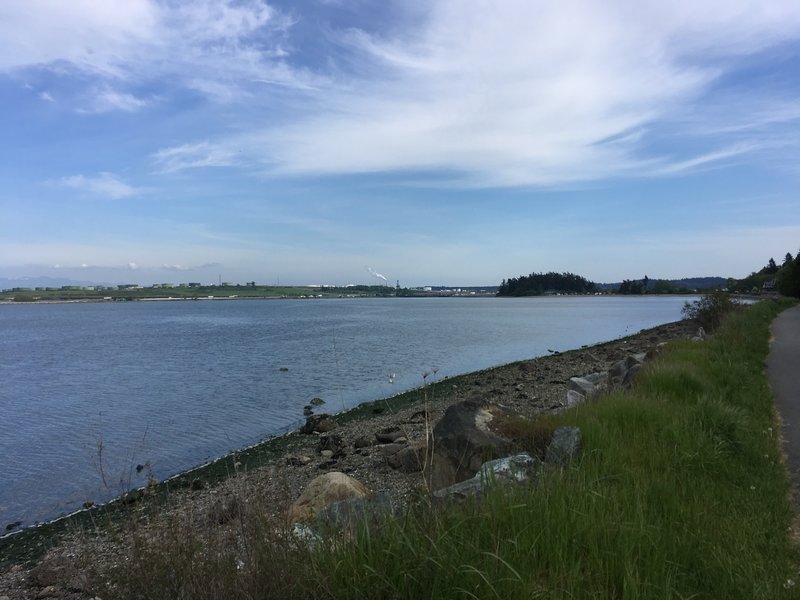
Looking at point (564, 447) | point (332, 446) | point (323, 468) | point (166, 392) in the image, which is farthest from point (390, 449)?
point (166, 392)

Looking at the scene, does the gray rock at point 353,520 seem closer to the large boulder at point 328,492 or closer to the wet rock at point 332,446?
the large boulder at point 328,492

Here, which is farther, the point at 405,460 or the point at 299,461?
the point at 299,461

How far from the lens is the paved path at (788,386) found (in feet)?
24.6

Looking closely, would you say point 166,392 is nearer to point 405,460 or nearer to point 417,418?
point 417,418

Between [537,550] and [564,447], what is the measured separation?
2653 millimetres

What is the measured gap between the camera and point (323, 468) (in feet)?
39.5

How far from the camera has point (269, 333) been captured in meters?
57.7

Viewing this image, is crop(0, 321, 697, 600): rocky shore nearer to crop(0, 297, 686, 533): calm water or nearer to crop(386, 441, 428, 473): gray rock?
crop(386, 441, 428, 473): gray rock

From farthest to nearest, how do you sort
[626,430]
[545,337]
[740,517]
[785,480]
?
[545,337]
[626,430]
[785,480]
[740,517]

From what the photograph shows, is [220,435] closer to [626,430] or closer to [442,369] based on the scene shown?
[626,430]

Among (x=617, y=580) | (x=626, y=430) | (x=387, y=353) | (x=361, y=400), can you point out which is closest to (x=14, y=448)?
(x=361, y=400)

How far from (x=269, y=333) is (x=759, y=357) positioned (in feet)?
157

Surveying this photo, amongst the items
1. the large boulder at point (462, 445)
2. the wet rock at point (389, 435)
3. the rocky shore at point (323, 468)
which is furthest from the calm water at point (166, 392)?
the wet rock at point (389, 435)

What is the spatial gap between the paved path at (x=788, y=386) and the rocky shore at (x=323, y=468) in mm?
3678
